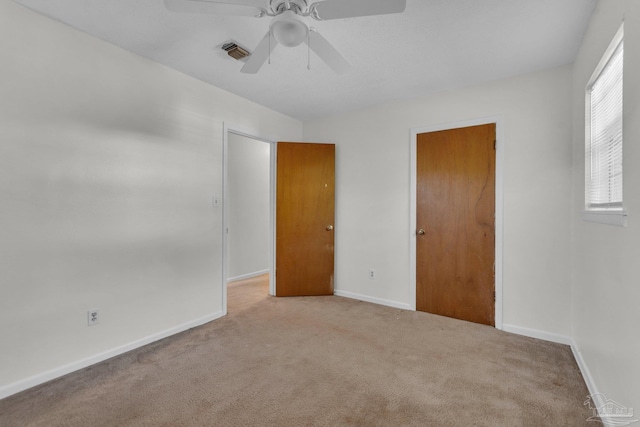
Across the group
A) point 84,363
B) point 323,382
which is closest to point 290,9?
point 323,382

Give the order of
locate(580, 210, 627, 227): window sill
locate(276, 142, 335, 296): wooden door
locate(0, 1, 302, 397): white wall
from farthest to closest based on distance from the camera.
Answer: locate(276, 142, 335, 296): wooden door → locate(0, 1, 302, 397): white wall → locate(580, 210, 627, 227): window sill

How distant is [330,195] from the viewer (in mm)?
3926

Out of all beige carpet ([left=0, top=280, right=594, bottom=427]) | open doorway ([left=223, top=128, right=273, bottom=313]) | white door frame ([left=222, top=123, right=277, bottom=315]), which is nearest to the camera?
beige carpet ([left=0, top=280, right=594, bottom=427])

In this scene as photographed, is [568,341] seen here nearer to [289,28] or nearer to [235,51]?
[289,28]

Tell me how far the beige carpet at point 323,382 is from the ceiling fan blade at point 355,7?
2.14 meters

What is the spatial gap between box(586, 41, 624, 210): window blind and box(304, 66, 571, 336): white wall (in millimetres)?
520

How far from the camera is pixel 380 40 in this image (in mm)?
2203

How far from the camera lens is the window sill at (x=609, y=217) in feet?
4.38

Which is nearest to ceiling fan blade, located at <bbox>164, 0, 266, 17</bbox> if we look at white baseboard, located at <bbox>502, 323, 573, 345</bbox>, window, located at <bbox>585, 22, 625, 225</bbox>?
window, located at <bbox>585, 22, 625, 225</bbox>

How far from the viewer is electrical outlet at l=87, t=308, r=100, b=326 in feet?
7.15

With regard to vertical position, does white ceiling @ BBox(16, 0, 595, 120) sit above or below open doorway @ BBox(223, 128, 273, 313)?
above

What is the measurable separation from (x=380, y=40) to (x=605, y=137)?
159 cm

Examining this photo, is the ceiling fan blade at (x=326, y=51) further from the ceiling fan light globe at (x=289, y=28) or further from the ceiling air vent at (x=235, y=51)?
the ceiling air vent at (x=235, y=51)

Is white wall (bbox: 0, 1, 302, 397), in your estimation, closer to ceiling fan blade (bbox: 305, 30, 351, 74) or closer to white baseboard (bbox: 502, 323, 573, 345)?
ceiling fan blade (bbox: 305, 30, 351, 74)
